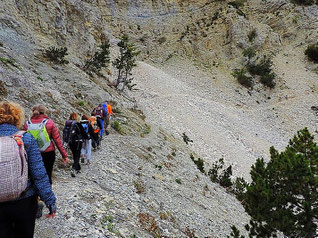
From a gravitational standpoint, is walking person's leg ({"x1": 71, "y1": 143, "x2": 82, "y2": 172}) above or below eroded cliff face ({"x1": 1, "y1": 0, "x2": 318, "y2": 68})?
below

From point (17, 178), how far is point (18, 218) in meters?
0.56

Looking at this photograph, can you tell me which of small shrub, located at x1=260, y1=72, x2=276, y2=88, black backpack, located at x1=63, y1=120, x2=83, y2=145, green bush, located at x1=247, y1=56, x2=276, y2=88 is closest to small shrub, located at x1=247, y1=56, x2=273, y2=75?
green bush, located at x1=247, y1=56, x2=276, y2=88

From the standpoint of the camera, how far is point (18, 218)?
9.14ft

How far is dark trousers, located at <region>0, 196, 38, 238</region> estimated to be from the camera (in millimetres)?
2693

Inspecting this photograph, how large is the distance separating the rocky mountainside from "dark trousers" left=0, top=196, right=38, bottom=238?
2.03 meters

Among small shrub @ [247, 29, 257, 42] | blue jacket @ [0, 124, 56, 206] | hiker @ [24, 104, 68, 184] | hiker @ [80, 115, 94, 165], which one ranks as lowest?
hiker @ [80, 115, 94, 165]

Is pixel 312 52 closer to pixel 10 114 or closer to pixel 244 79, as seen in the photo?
pixel 244 79

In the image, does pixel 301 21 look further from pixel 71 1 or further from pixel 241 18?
pixel 71 1

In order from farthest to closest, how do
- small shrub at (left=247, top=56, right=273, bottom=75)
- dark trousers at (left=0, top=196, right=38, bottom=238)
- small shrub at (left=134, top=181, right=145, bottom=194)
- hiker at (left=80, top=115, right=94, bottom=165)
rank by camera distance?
small shrub at (left=247, top=56, right=273, bottom=75) < small shrub at (left=134, top=181, right=145, bottom=194) < hiker at (left=80, top=115, right=94, bottom=165) < dark trousers at (left=0, top=196, right=38, bottom=238)

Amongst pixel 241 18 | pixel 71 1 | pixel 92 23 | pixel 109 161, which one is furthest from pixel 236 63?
pixel 109 161

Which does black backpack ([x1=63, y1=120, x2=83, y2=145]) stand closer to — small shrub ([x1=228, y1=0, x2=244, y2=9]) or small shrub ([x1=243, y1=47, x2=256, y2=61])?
small shrub ([x1=243, y1=47, x2=256, y2=61])

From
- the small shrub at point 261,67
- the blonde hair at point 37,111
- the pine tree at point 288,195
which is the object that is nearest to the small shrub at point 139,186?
the pine tree at point 288,195

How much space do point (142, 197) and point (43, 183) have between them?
5584 mm

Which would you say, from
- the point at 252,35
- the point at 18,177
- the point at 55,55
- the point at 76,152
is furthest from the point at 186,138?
the point at 252,35
